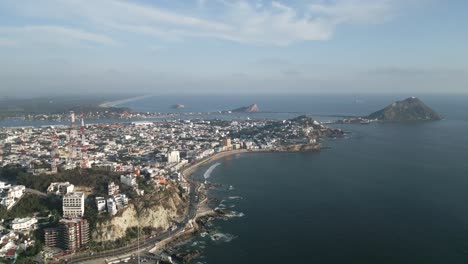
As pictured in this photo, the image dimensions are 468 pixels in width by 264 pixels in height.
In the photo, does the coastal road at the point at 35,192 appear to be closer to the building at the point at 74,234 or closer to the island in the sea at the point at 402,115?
the building at the point at 74,234

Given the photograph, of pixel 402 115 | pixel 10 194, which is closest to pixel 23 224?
pixel 10 194

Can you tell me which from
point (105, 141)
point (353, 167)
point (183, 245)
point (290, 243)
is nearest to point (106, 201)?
point (183, 245)

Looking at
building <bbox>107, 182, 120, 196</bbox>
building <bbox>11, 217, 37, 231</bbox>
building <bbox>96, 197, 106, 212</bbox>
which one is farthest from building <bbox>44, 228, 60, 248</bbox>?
building <bbox>107, 182, 120, 196</bbox>

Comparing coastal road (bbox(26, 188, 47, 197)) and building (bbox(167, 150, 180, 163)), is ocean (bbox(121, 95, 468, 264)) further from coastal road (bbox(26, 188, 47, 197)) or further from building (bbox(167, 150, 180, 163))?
coastal road (bbox(26, 188, 47, 197))

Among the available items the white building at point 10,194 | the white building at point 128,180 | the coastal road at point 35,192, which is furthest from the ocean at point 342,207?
the white building at point 10,194

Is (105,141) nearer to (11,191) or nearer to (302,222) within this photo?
(11,191)

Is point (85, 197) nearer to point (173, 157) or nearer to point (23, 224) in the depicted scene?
point (23, 224)
